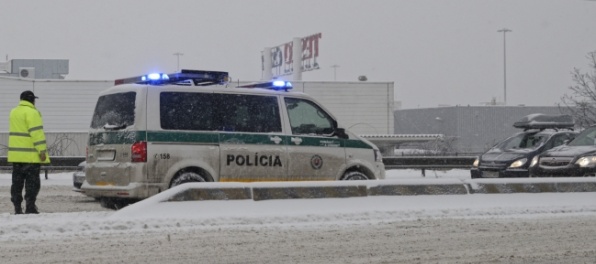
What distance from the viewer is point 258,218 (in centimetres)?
1132

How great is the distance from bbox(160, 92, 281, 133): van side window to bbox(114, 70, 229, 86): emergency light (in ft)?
1.31

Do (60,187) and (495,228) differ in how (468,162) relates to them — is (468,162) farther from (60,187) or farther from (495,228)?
(495,228)

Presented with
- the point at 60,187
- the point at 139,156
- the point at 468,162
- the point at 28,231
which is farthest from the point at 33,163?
the point at 468,162

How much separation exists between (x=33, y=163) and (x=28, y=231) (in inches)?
90.4

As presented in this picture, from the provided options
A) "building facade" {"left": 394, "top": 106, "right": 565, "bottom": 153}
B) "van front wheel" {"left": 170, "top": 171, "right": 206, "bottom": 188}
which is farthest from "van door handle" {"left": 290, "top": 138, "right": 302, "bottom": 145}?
"building facade" {"left": 394, "top": 106, "right": 565, "bottom": 153}

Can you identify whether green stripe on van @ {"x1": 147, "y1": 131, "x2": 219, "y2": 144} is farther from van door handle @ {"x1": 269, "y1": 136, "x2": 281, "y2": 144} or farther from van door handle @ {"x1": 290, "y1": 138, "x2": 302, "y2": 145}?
van door handle @ {"x1": 290, "y1": 138, "x2": 302, "y2": 145}

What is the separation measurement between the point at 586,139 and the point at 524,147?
3197 mm

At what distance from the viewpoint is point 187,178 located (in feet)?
42.0

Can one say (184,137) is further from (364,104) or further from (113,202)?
(364,104)

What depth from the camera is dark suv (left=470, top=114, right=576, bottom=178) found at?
20562 mm

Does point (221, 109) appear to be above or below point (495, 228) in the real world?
above

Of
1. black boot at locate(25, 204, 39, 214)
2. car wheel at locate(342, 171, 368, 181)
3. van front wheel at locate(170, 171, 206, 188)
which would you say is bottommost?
black boot at locate(25, 204, 39, 214)

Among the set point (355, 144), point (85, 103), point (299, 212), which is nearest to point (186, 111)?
point (299, 212)

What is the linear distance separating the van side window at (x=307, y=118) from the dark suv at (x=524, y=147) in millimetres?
7278
